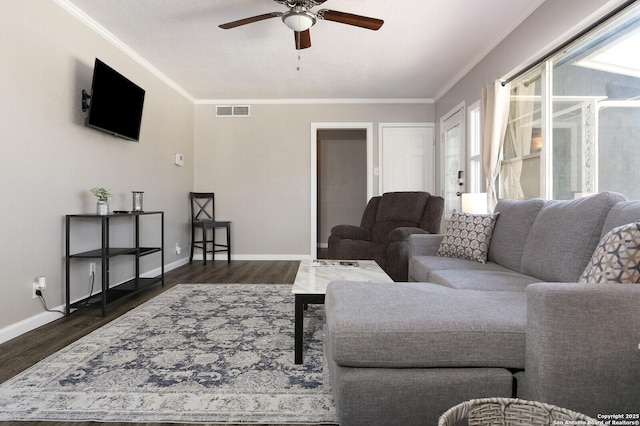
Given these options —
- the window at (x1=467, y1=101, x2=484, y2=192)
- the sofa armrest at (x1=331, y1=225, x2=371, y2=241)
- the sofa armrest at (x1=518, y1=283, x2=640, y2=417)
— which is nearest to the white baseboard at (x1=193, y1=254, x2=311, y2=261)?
the sofa armrest at (x1=331, y1=225, x2=371, y2=241)

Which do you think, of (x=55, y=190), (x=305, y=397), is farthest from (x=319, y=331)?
(x=55, y=190)

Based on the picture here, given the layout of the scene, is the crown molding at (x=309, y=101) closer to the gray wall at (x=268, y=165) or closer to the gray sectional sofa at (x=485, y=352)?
the gray wall at (x=268, y=165)

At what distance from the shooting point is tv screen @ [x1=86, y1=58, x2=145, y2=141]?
3.07 m

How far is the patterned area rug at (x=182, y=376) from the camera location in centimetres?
149

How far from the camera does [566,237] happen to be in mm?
1913

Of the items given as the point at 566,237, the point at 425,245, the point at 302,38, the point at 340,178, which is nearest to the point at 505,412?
the point at 566,237

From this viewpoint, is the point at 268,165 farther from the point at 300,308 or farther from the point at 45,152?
the point at 300,308

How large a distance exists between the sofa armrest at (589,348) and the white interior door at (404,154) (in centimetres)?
464

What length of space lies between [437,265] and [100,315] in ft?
8.49

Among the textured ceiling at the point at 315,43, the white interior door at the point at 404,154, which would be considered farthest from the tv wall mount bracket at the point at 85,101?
the white interior door at the point at 404,154

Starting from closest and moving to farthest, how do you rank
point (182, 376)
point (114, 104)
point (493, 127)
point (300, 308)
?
point (182, 376), point (300, 308), point (114, 104), point (493, 127)

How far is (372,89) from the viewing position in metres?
5.18

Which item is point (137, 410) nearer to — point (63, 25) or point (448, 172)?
point (63, 25)

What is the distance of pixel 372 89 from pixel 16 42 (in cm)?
394
